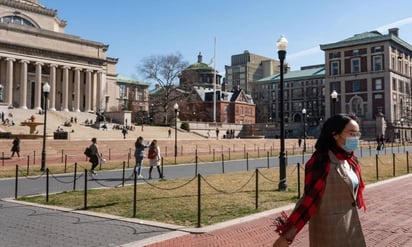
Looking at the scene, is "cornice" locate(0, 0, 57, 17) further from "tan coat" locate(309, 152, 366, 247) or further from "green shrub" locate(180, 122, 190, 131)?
"tan coat" locate(309, 152, 366, 247)

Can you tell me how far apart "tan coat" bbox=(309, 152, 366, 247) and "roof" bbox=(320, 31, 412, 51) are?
305 feet

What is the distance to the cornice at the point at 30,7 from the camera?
260 ft

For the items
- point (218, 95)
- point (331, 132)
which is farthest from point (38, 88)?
point (331, 132)

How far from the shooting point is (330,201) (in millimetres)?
3924

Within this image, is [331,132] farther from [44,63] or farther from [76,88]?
[76,88]

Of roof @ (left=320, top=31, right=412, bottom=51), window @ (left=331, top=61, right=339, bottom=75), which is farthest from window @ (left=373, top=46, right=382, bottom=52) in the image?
window @ (left=331, top=61, right=339, bottom=75)

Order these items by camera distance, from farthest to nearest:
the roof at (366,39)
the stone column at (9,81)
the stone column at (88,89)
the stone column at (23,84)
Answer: the roof at (366,39), the stone column at (88,89), the stone column at (23,84), the stone column at (9,81)

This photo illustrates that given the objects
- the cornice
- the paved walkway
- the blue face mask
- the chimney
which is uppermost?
the chimney

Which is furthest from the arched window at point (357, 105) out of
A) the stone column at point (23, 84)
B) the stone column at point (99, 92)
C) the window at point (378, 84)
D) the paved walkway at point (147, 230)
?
the paved walkway at point (147, 230)

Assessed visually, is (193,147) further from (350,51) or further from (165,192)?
(350,51)

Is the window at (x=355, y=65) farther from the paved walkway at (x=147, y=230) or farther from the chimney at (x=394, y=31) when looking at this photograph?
the paved walkway at (x=147, y=230)

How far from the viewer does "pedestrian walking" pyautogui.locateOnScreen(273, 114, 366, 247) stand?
3859 millimetres

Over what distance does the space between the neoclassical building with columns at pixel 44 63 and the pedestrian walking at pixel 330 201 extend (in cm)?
7301

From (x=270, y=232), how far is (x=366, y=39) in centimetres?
9039
